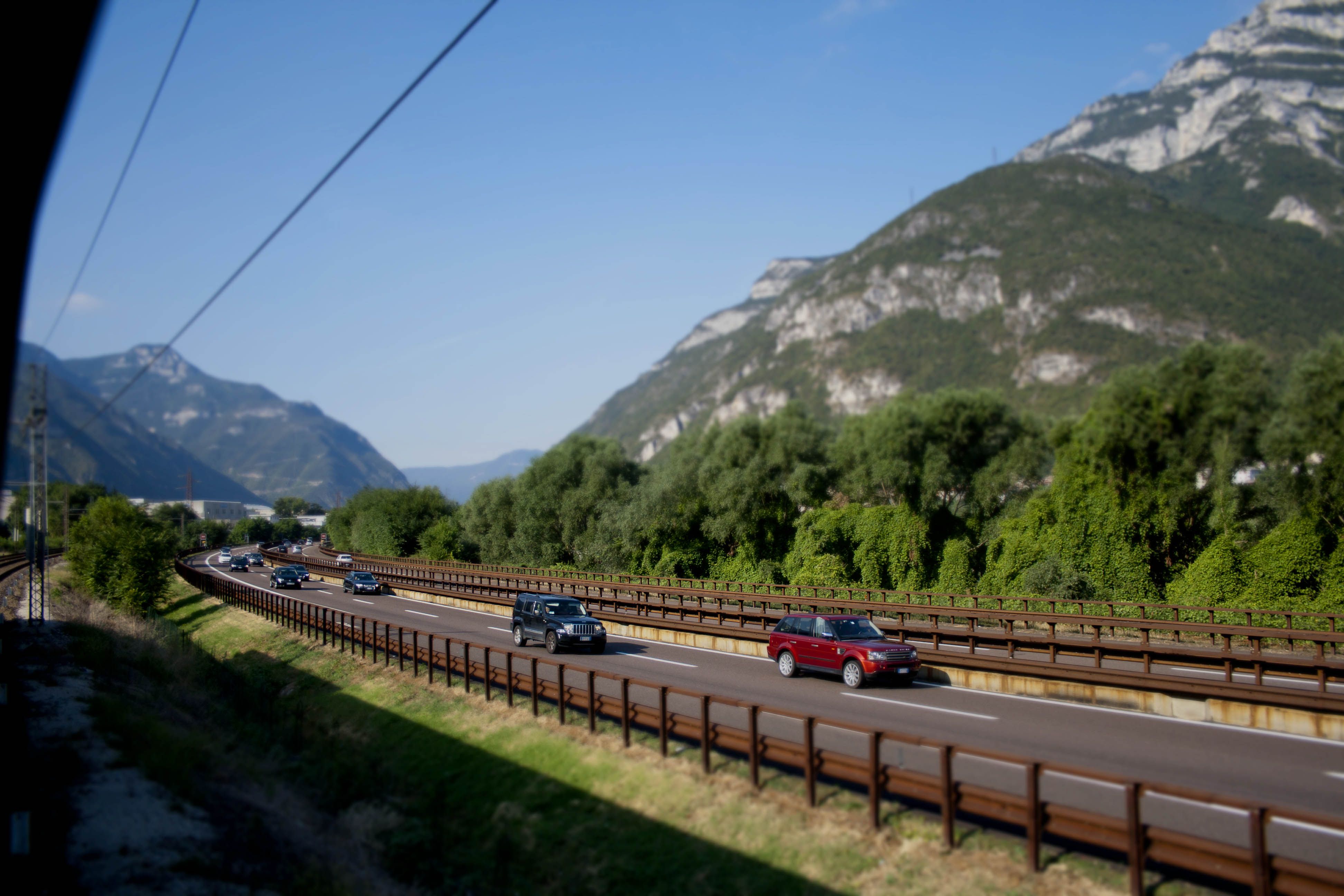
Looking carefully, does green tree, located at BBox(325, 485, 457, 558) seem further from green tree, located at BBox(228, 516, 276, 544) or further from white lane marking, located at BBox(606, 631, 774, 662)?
green tree, located at BBox(228, 516, 276, 544)

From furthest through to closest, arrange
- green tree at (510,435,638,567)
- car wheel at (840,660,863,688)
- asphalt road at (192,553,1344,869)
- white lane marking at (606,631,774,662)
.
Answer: green tree at (510,435,638,567) < white lane marking at (606,631,774,662) < car wheel at (840,660,863,688) < asphalt road at (192,553,1344,869)

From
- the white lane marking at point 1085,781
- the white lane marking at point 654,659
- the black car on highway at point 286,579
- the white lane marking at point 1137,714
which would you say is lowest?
the black car on highway at point 286,579

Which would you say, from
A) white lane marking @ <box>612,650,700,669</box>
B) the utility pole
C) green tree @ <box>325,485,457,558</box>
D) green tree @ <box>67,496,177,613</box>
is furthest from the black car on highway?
A: white lane marking @ <box>612,650,700,669</box>

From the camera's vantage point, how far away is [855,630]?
774 inches

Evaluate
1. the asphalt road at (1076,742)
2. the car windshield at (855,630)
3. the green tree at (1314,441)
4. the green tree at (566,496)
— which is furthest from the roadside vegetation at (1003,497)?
the asphalt road at (1076,742)

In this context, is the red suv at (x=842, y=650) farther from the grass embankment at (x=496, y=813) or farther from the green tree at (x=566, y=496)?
the green tree at (x=566, y=496)

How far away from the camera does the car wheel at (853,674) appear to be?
1841cm

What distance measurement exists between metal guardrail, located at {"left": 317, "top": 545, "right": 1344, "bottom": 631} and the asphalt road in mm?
9123

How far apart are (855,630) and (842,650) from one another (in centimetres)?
94

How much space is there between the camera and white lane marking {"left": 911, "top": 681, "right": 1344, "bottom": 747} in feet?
44.0

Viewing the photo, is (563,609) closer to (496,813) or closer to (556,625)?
(556,625)

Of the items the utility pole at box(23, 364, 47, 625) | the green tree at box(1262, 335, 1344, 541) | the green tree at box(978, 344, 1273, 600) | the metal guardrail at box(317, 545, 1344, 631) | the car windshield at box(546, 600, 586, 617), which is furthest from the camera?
the green tree at box(978, 344, 1273, 600)

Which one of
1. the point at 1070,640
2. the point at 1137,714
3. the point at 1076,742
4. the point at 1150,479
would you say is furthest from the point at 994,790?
the point at 1150,479

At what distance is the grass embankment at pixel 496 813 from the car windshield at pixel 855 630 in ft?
23.2
